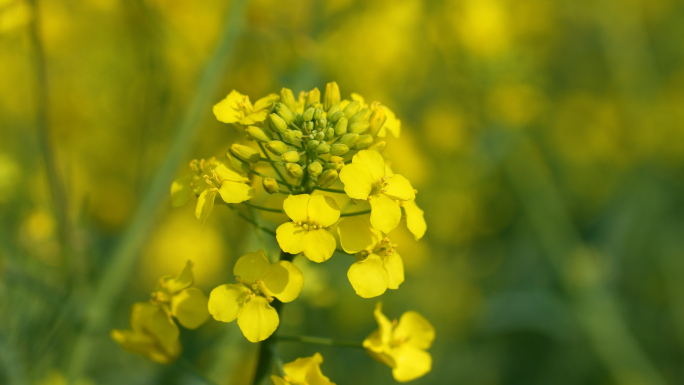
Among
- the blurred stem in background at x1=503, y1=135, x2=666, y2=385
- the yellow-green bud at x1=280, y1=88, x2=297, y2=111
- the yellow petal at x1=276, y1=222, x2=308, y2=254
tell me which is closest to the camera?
the yellow petal at x1=276, y1=222, x2=308, y2=254

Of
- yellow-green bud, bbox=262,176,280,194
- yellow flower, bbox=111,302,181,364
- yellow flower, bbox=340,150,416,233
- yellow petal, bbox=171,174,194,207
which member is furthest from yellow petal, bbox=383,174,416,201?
yellow flower, bbox=111,302,181,364

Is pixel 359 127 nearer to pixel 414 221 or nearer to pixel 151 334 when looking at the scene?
pixel 414 221

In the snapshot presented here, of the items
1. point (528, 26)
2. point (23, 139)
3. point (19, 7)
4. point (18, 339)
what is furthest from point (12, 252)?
point (528, 26)

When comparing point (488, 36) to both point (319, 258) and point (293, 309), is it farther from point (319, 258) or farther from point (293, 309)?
point (319, 258)

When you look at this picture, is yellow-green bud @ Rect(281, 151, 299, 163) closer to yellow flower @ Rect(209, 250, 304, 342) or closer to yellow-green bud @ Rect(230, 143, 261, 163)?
yellow-green bud @ Rect(230, 143, 261, 163)

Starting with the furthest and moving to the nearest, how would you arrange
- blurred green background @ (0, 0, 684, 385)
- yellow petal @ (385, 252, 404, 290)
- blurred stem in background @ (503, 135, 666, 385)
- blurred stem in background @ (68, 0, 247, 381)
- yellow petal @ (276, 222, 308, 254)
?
blurred stem in background @ (503, 135, 666, 385) → blurred green background @ (0, 0, 684, 385) → blurred stem in background @ (68, 0, 247, 381) → yellow petal @ (385, 252, 404, 290) → yellow petal @ (276, 222, 308, 254)

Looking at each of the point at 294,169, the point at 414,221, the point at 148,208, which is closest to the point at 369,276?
the point at 414,221

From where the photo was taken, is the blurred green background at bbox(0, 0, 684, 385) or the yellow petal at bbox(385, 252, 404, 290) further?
the blurred green background at bbox(0, 0, 684, 385)

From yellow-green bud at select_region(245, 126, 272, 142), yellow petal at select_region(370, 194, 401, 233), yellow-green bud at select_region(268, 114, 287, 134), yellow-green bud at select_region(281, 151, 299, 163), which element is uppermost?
yellow-green bud at select_region(268, 114, 287, 134)
